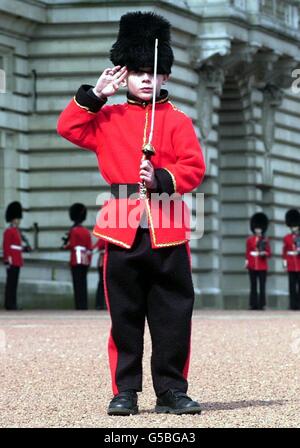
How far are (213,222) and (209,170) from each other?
0.90 meters

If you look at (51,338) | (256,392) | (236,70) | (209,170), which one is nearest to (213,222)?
(209,170)

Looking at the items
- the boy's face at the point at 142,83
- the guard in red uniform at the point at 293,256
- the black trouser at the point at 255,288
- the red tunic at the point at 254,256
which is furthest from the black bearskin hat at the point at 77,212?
the boy's face at the point at 142,83

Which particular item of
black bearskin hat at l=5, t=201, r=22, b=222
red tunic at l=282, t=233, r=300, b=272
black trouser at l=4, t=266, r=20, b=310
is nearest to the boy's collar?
black trouser at l=4, t=266, r=20, b=310

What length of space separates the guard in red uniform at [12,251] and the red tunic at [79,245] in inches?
29.9

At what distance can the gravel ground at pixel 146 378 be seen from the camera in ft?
25.9

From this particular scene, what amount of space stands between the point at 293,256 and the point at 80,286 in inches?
185

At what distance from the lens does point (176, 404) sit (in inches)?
317

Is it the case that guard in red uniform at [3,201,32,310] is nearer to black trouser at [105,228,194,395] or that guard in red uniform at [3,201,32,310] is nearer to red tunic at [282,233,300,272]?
red tunic at [282,233,300,272]

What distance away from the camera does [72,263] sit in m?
24.8

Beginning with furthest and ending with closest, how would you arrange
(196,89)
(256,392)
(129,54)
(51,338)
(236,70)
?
(236,70)
(196,89)
(51,338)
(256,392)
(129,54)

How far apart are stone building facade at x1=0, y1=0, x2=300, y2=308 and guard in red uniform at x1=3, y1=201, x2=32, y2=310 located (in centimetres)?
38

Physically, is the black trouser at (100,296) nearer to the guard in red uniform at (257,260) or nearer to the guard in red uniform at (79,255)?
the guard in red uniform at (79,255)

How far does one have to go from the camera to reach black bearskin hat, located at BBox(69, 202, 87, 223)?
25.5m

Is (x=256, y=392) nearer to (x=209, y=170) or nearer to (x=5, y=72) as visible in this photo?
(x=5, y=72)
